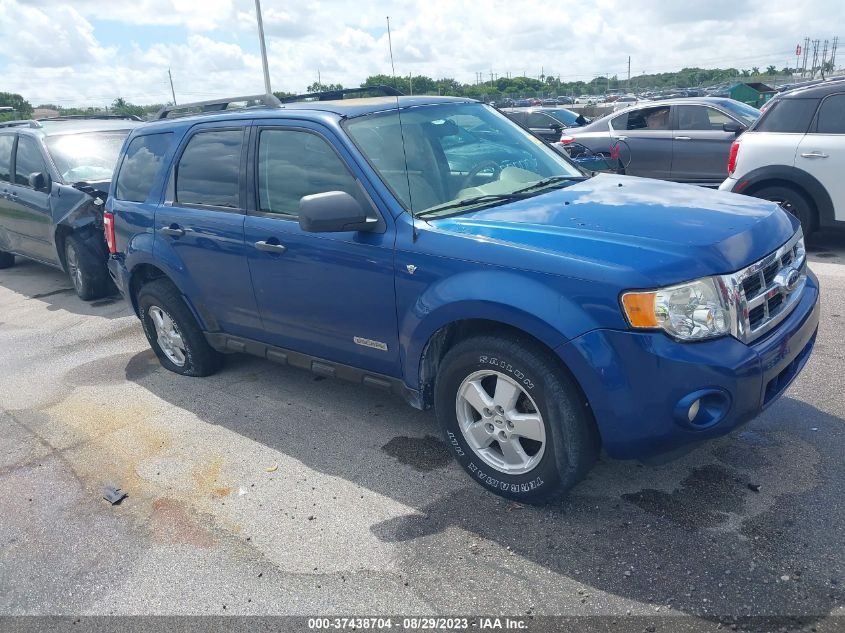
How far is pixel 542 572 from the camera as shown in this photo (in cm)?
301

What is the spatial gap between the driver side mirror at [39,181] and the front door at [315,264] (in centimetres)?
498

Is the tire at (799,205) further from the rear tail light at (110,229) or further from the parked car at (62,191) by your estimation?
the parked car at (62,191)

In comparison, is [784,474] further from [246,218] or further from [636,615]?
[246,218]

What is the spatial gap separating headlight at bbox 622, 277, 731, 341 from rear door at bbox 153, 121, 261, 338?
8.16 ft

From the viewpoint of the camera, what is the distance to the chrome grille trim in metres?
3.00

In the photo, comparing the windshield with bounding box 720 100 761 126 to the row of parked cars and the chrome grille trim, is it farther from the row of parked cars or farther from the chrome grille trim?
the chrome grille trim

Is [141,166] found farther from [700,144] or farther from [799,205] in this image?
[700,144]

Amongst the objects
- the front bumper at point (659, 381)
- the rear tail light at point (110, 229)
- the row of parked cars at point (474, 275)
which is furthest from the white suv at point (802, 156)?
the rear tail light at point (110, 229)

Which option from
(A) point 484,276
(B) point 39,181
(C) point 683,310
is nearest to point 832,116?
(C) point 683,310

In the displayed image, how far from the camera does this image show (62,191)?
8.04 meters

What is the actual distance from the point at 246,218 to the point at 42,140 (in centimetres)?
548

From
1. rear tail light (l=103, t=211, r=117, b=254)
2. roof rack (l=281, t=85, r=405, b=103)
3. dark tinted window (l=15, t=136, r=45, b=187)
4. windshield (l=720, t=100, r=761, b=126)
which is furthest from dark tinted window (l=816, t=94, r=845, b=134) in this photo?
dark tinted window (l=15, t=136, r=45, b=187)

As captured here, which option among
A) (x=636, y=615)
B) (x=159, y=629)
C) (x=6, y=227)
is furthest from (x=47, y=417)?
(x=6, y=227)

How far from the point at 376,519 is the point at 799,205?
602cm
